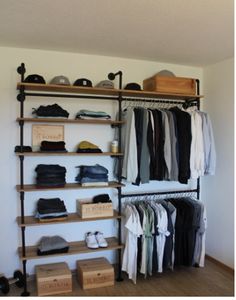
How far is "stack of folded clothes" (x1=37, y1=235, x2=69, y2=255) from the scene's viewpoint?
9.48 feet

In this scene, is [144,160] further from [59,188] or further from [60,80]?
[60,80]

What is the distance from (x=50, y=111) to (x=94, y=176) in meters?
0.81

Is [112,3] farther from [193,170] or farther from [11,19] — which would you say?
[193,170]

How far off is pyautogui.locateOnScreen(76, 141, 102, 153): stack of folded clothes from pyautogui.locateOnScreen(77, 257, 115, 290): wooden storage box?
3.96 ft

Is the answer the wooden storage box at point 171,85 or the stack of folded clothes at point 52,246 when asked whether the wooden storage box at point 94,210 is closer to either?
the stack of folded clothes at point 52,246

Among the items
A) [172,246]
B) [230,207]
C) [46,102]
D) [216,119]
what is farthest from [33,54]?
[230,207]

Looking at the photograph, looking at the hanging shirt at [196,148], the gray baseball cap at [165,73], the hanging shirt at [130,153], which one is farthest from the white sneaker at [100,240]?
the gray baseball cap at [165,73]

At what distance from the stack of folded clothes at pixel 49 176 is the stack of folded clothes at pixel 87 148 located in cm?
28

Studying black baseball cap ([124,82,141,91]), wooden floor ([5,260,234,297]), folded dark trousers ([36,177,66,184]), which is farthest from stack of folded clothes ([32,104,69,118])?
wooden floor ([5,260,234,297])

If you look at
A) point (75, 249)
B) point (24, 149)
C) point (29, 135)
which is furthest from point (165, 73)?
point (75, 249)

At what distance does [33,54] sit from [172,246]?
255 cm

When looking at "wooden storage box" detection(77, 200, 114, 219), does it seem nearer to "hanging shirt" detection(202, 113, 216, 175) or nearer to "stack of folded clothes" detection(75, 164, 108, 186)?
"stack of folded clothes" detection(75, 164, 108, 186)

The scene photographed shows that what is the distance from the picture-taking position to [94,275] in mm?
2965

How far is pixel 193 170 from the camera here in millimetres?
3158
